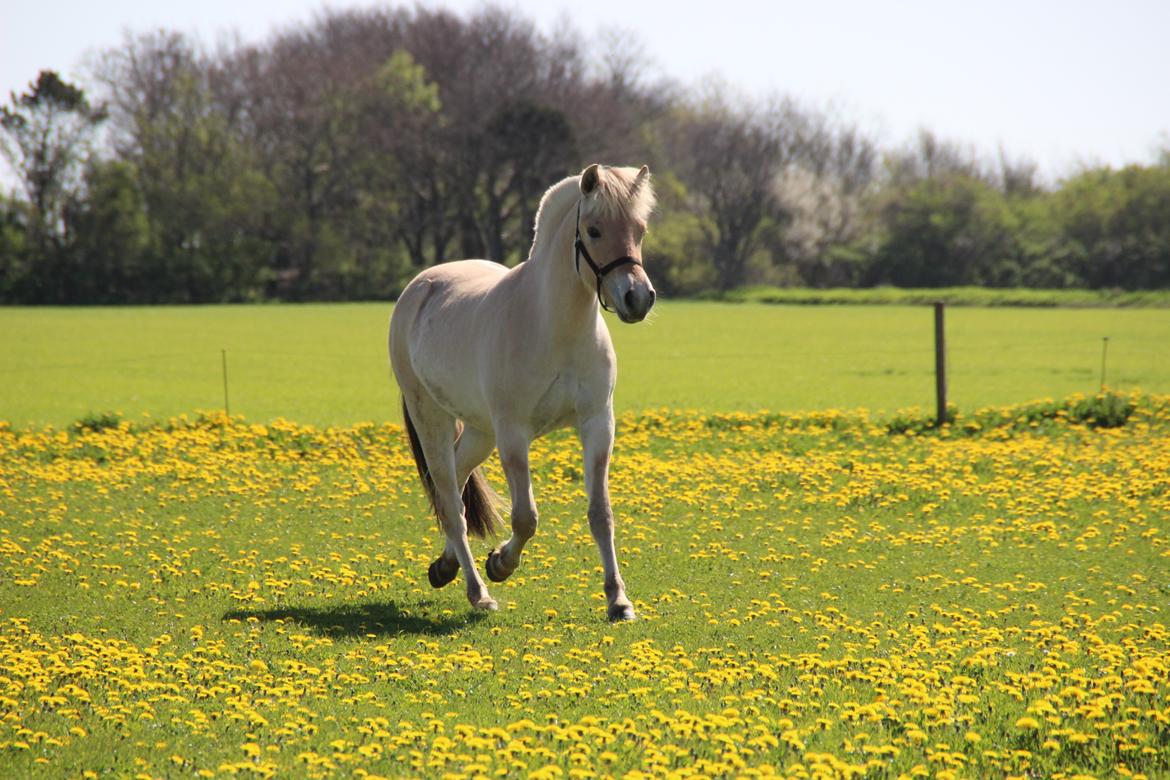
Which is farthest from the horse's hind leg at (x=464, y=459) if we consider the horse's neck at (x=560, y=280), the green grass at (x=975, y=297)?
the green grass at (x=975, y=297)

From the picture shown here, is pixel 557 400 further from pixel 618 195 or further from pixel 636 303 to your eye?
pixel 618 195

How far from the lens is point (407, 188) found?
82.5 metres

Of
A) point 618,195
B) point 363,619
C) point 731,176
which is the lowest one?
point 363,619

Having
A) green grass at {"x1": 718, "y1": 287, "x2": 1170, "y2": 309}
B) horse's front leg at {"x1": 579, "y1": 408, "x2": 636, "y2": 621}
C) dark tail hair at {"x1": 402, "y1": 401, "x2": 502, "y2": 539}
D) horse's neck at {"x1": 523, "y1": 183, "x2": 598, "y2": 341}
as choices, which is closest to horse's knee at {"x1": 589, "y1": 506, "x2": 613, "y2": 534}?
horse's front leg at {"x1": 579, "y1": 408, "x2": 636, "y2": 621}

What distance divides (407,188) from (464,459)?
246ft

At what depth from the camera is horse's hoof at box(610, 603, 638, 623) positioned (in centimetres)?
793

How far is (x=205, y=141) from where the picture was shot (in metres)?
80.8

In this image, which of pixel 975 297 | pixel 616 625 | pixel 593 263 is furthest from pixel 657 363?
pixel 975 297

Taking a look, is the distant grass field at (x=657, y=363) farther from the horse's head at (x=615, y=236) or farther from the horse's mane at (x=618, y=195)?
the horse's head at (x=615, y=236)

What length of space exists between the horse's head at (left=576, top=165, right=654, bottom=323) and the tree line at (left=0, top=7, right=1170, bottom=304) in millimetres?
70371

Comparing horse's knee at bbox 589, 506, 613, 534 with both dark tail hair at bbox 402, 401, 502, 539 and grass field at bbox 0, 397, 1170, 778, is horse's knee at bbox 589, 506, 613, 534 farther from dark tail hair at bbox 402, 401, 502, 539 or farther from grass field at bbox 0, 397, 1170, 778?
dark tail hair at bbox 402, 401, 502, 539

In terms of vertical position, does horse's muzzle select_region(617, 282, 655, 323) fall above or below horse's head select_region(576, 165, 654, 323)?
below

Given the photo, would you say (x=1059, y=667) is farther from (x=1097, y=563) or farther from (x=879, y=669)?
(x=1097, y=563)

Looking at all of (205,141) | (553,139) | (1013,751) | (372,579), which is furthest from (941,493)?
(205,141)
